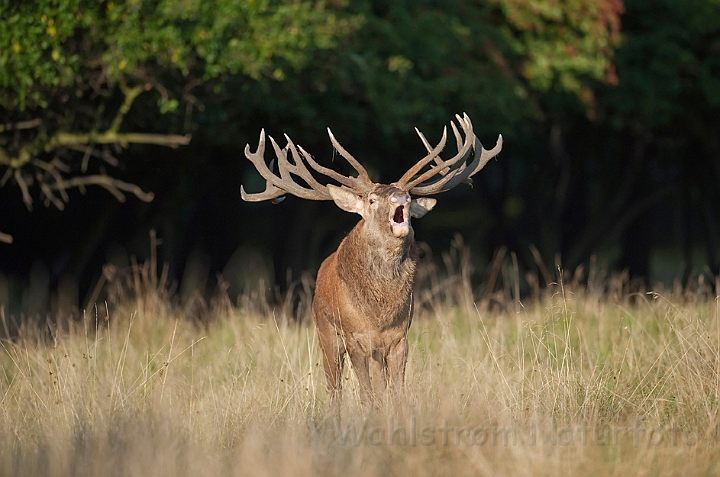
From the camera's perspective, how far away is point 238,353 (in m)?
7.86

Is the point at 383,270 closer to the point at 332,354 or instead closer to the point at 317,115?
the point at 332,354

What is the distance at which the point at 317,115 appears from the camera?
12883 millimetres

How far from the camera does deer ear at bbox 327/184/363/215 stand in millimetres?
7086

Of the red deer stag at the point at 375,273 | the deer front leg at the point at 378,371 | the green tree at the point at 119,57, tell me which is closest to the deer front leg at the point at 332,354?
the red deer stag at the point at 375,273

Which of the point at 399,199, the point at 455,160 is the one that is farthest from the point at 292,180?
the point at 455,160

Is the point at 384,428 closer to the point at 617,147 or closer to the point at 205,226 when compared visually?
the point at 205,226

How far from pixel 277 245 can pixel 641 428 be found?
501 inches

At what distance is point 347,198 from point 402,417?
1997 millimetres

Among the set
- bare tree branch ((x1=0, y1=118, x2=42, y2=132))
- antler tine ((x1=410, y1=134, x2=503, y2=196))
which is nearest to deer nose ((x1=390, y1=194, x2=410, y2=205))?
antler tine ((x1=410, y1=134, x2=503, y2=196))

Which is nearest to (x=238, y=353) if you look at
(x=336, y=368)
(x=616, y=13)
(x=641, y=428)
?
(x=336, y=368)

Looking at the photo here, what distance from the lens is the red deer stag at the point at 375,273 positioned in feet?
22.1

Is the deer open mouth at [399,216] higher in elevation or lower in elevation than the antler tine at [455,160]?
lower

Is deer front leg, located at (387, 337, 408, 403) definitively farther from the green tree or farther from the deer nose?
the green tree

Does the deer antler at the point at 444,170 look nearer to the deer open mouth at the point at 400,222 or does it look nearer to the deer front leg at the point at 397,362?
the deer open mouth at the point at 400,222
